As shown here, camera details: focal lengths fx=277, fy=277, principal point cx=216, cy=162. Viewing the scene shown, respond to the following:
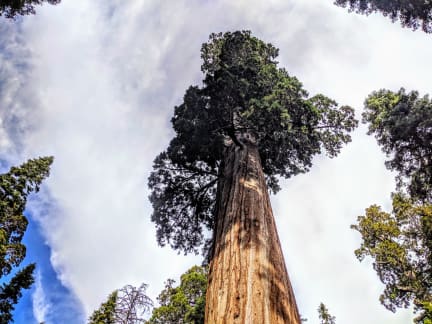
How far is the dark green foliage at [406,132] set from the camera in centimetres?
931

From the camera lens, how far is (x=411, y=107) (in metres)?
9.59

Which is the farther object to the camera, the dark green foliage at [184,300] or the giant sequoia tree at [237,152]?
the dark green foliage at [184,300]

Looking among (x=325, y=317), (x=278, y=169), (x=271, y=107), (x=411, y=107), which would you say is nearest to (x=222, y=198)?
(x=271, y=107)

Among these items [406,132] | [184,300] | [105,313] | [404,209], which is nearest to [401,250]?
[404,209]

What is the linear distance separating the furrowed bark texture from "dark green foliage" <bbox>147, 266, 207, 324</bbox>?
35.5ft

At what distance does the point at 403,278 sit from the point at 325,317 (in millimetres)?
10788

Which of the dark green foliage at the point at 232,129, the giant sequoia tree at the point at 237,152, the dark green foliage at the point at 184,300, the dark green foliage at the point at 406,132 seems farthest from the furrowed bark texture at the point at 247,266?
the dark green foliage at the point at 184,300

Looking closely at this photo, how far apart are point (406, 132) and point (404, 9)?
396cm

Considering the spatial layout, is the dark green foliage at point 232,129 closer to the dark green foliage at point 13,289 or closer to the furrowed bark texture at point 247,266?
the furrowed bark texture at point 247,266

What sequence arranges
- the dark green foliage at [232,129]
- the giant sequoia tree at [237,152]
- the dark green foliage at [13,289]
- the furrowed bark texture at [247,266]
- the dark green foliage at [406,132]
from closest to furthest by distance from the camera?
the furrowed bark texture at [247,266] → the giant sequoia tree at [237,152] → the dark green foliage at [232,129] → the dark green foliage at [406,132] → the dark green foliage at [13,289]

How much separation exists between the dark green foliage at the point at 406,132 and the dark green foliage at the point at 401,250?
2.03 m

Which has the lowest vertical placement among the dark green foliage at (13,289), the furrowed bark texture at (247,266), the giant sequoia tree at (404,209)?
the furrowed bark texture at (247,266)

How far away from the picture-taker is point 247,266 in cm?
250

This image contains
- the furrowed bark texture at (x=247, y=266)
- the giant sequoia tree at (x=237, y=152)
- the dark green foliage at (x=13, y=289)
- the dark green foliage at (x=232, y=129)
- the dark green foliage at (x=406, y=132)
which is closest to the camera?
the furrowed bark texture at (x=247, y=266)
